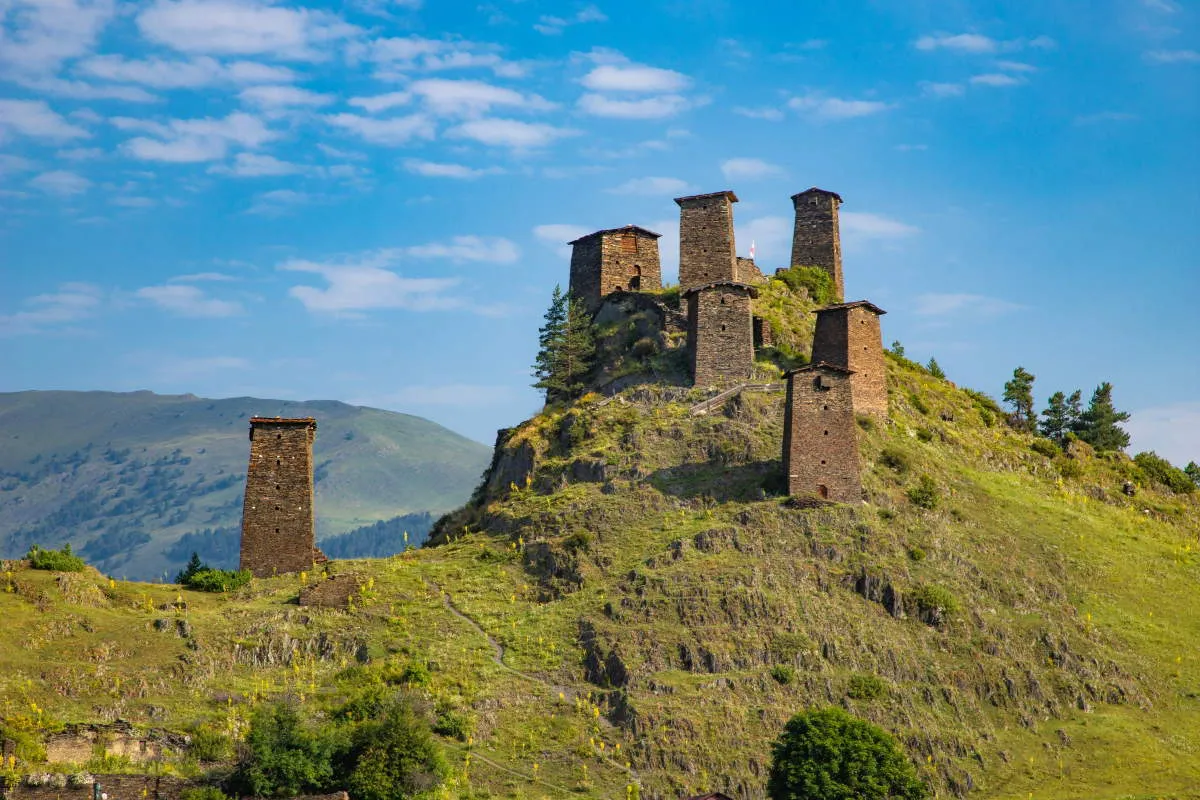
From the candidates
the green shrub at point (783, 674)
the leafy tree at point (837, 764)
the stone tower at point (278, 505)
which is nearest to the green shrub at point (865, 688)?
the green shrub at point (783, 674)

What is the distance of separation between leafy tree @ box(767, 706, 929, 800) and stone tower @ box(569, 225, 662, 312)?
1797 inches

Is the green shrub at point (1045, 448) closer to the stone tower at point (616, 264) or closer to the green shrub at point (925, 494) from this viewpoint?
the green shrub at point (925, 494)

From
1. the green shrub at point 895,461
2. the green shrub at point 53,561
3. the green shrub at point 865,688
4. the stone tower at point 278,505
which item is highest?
the green shrub at point 895,461

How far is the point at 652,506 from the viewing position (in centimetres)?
8300

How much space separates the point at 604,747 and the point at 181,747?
57.4ft

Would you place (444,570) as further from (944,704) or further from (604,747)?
(944,704)

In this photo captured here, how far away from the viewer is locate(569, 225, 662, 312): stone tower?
4149 inches

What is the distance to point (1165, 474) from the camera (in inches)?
4220

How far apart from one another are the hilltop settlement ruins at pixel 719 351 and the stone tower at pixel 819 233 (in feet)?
0.24

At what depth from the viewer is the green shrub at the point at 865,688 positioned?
233ft

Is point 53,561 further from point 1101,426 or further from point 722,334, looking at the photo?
point 1101,426

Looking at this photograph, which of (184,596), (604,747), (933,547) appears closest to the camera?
(604,747)

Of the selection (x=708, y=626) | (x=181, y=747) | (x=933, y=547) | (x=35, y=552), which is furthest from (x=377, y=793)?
(x=933, y=547)

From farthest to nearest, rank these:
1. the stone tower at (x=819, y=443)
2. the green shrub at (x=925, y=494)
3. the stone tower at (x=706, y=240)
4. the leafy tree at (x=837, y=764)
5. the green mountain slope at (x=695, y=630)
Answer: the stone tower at (x=706, y=240), the green shrub at (x=925, y=494), the stone tower at (x=819, y=443), the green mountain slope at (x=695, y=630), the leafy tree at (x=837, y=764)
